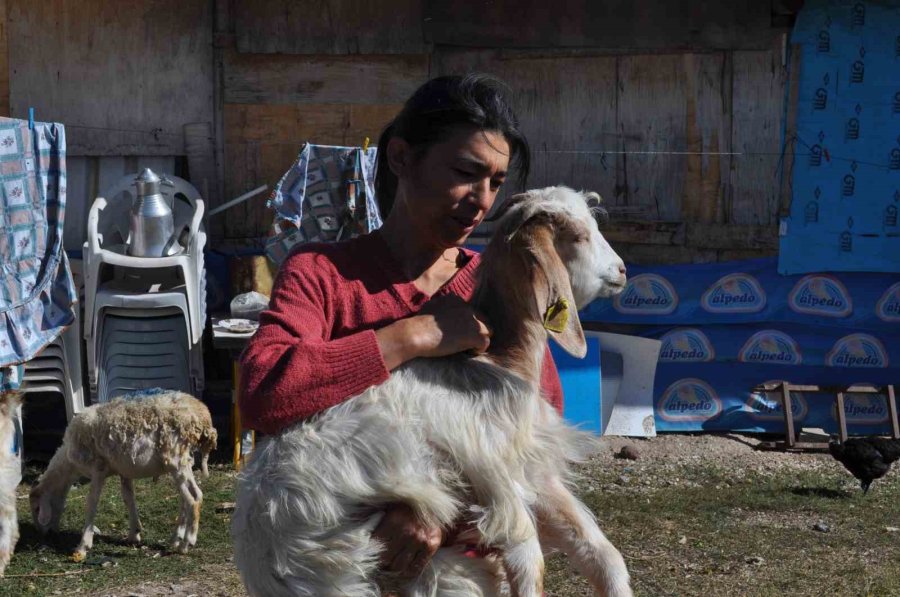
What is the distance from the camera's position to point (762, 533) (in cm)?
640

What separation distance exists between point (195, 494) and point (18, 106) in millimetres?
3585

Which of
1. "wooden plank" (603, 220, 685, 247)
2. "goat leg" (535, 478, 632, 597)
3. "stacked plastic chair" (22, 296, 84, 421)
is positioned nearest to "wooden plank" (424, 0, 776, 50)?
"wooden plank" (603, 220, 685, 247)

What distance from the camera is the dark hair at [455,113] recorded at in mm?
2527

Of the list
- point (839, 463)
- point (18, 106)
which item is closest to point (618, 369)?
point (839, 463)

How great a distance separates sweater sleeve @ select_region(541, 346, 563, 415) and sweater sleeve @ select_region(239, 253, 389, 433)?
1.92 feet

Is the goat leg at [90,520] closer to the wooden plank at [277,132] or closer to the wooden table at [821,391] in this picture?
the wooden plank at [277,132]

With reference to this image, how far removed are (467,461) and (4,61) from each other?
6.87 m

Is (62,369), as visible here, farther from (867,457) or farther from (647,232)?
(867,457)

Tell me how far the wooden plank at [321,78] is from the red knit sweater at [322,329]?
6027 millimetres

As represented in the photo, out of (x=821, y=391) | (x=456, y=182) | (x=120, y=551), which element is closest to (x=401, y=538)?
(x=456, y=182)

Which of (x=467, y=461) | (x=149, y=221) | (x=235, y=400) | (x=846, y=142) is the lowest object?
(x=235, y=400)

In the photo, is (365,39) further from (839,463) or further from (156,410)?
(839,463)

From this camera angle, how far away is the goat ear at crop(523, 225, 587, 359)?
2.59 metres

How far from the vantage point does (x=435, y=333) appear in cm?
236
